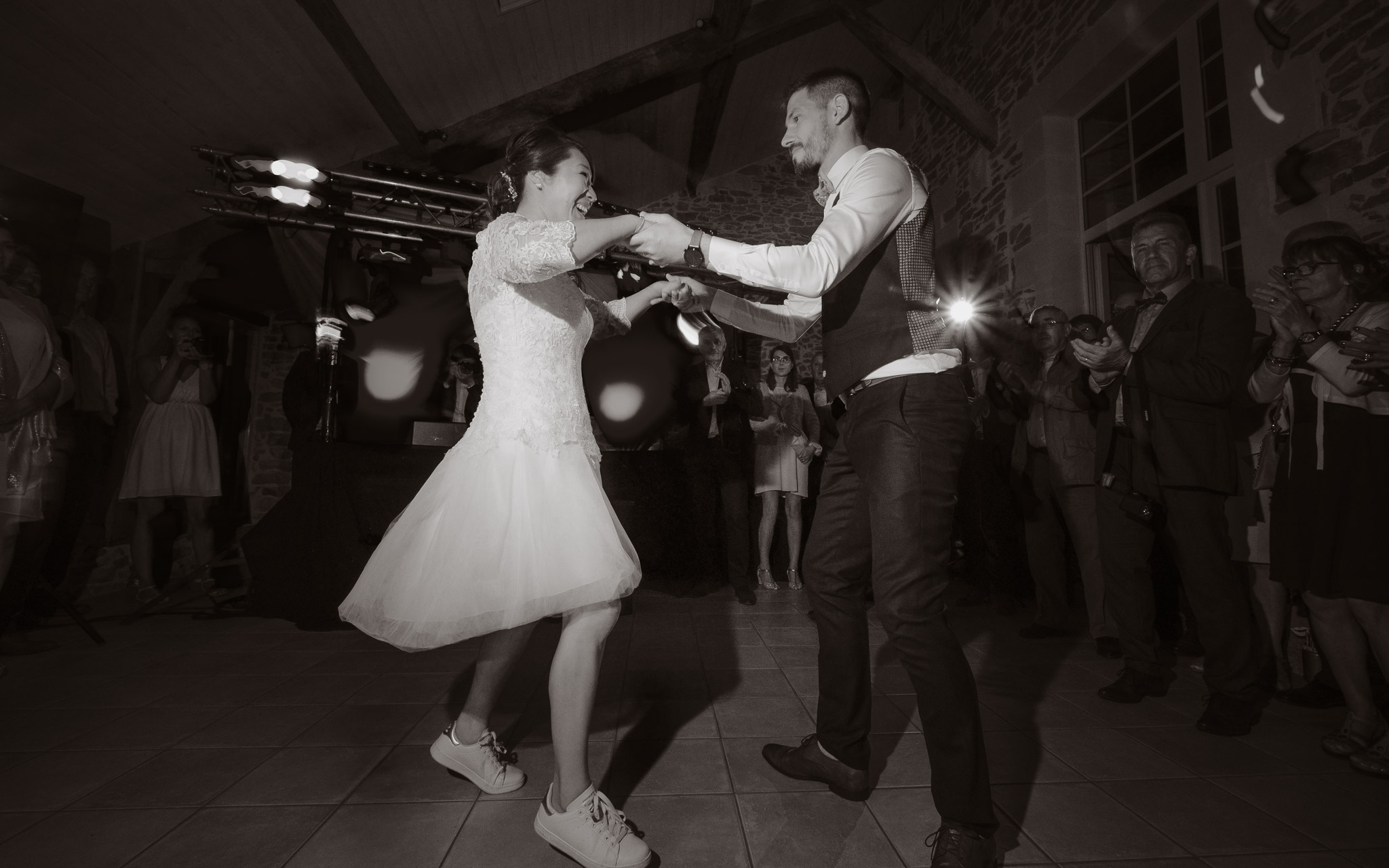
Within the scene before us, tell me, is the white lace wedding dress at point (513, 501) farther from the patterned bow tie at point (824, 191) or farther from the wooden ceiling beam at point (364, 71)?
the wooden ceiling beam at point (364, 71)

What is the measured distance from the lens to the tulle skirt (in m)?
1.44

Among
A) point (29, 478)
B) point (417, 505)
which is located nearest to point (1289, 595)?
point (417, 505)

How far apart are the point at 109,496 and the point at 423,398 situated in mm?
2354

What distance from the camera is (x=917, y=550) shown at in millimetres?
1419

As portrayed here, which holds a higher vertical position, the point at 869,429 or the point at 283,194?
the point at 283,194

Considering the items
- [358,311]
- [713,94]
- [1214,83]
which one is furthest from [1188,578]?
[713,94]

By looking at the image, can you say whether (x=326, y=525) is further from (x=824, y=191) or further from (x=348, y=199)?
(x=824, y=191)

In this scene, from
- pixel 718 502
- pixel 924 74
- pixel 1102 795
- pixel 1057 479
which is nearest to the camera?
pixel 1102 795

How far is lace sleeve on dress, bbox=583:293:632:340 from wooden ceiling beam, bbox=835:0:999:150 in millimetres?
5899

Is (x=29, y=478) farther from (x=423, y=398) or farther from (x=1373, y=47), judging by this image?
(x=1373, y=47)

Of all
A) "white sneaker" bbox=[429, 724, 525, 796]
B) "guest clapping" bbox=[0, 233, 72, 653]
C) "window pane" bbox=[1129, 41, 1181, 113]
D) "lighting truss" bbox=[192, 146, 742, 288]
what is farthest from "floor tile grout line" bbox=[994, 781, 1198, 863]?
"window pane" bbox=[1129, 41, 1181, 113]

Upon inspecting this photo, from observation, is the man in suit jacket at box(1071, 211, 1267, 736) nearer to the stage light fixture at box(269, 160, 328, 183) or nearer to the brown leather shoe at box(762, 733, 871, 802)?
the brown leather shoe at box(762, 733, 871, 802)

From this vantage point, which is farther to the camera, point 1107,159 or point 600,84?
point 600,84

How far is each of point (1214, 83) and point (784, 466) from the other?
375 centimetres
